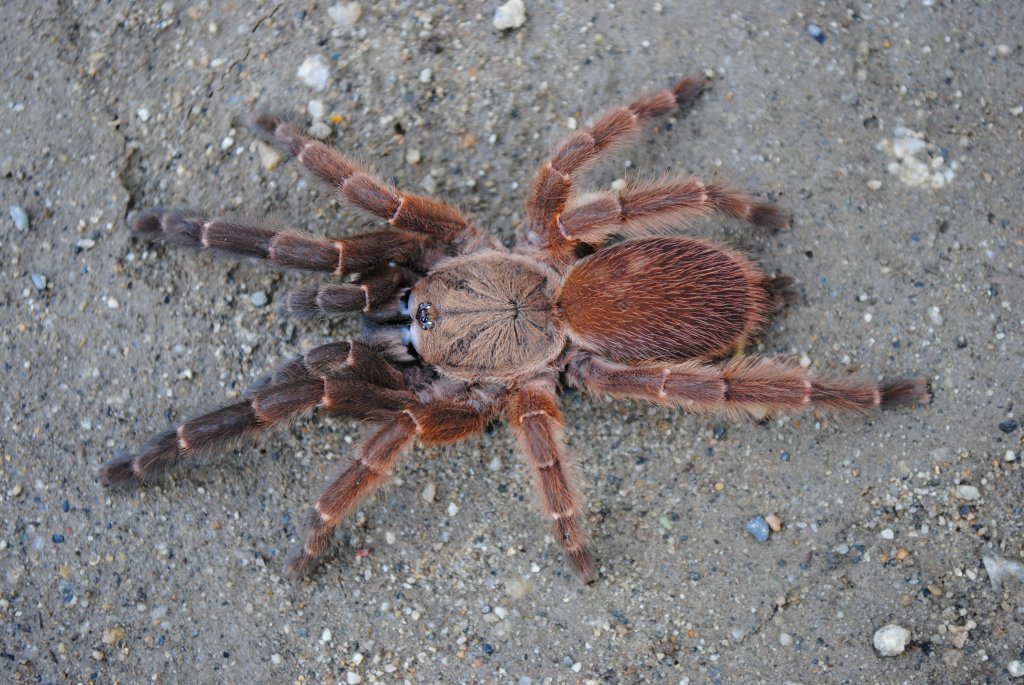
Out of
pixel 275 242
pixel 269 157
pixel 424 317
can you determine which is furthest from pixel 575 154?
pixel 269 157

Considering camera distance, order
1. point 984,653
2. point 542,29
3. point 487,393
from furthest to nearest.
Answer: point 542,29
point 487,393
point 984,653

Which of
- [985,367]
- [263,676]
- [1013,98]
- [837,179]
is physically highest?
[1013,98]

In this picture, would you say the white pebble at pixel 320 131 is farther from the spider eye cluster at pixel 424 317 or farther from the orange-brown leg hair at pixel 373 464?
the orange-brown leg hair at pixel 373 464

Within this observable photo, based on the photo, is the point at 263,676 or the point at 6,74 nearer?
the point at 263,676

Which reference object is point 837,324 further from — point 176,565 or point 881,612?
point 176,565

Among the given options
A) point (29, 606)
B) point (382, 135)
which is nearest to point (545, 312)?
point (382, 135)

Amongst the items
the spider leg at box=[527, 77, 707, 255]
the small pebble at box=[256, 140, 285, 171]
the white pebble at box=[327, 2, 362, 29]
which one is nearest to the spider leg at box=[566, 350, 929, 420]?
the spider leg at box=[527, 77, 707, 255]

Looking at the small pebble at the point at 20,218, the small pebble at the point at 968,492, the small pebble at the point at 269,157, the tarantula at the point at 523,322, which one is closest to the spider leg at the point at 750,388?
the tarantula at the point at 523,322
